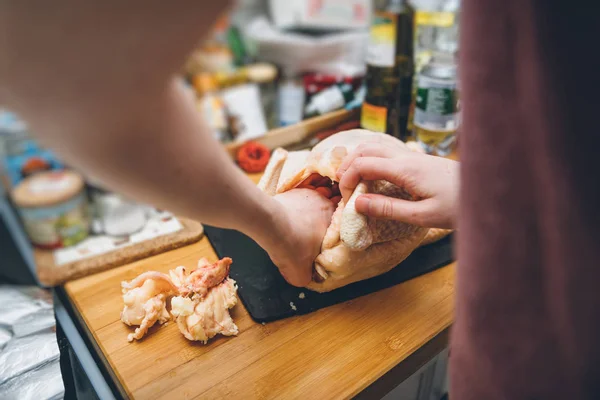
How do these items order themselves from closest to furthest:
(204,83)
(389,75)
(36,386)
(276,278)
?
1. (36,386)
2. (276,278)
3. (389,75)
4. (204,83)

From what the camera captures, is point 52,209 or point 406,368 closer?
point 406,368

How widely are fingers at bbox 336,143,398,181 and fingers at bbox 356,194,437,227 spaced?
0.08 metres

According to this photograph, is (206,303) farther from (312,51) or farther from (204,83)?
(312,51)

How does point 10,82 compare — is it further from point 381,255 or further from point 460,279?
point 381,255

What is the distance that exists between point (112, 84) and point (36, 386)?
22.2 inches

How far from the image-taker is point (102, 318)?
2.29 feet

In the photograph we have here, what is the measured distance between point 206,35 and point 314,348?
1.64 feet

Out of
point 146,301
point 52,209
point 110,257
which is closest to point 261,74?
point 52,209

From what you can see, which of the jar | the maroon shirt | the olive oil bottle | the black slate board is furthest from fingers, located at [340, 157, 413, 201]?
the jar

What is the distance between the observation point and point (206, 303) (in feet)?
2.22

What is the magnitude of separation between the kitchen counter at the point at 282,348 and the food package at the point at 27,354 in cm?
5

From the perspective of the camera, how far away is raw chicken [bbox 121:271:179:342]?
0.67m

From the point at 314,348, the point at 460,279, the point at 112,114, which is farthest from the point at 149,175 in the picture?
the point at 314,348

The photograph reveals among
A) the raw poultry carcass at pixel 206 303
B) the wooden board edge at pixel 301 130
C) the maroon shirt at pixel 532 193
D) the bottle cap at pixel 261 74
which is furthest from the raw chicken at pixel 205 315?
the bottle cap at pixel 261 74
